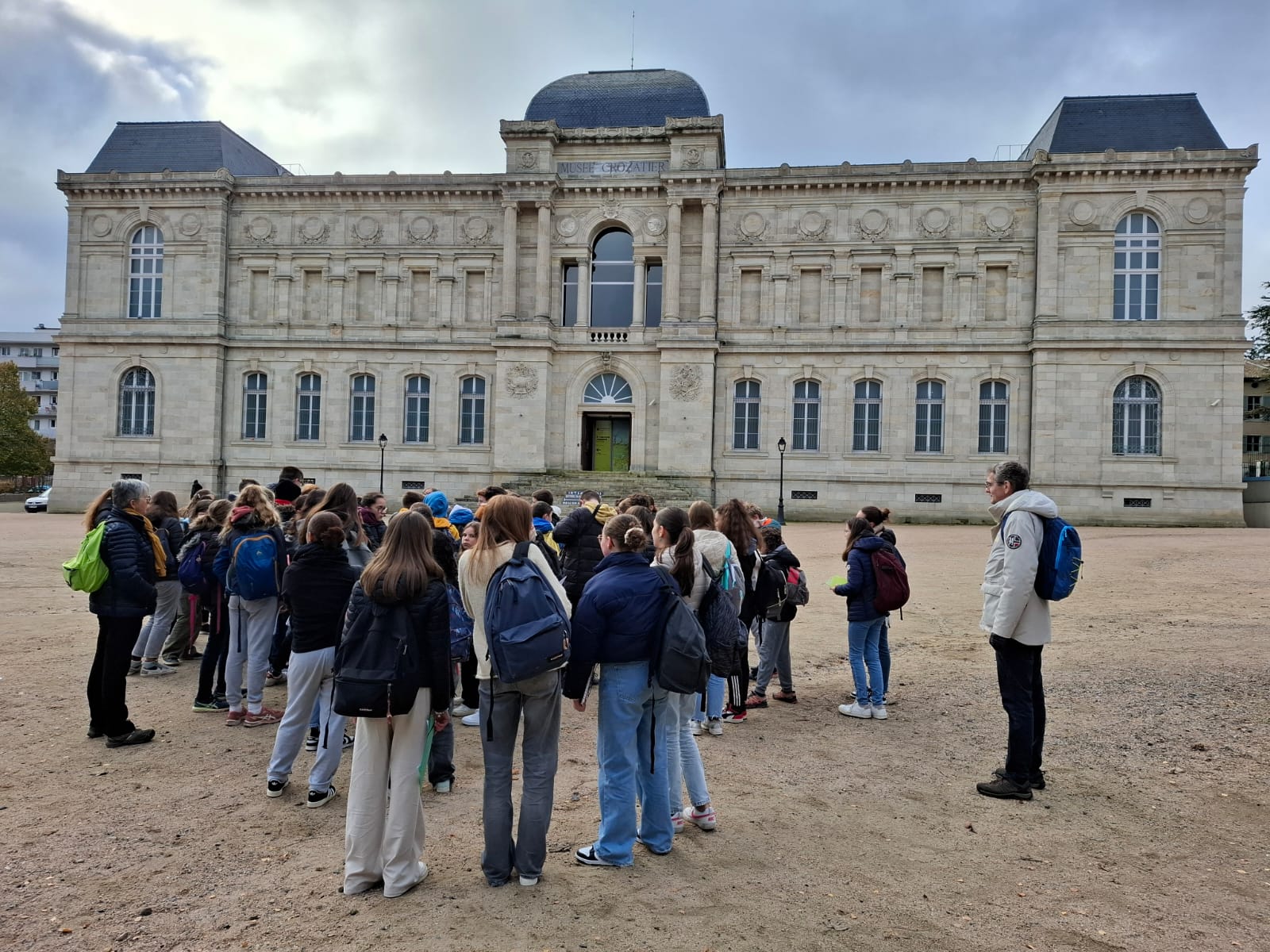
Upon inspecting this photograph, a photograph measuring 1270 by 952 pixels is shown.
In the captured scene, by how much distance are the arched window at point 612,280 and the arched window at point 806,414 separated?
801cm

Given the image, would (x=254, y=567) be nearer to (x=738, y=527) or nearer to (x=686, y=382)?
(x=738, y=527)

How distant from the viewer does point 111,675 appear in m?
6.46

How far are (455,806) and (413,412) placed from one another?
101 feet

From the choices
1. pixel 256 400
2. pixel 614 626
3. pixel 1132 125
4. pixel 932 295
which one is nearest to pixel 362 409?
pixel 256 400

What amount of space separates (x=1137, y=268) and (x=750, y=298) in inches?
592

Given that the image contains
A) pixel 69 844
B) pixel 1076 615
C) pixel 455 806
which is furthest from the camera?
pixel 1076 615

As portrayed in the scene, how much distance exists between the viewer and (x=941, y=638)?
36.1 feet

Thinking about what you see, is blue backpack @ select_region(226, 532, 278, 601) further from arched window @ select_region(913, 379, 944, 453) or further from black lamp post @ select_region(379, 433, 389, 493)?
arched window @ select_region(913, 379, 944, 453)

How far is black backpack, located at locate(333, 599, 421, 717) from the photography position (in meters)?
4.13

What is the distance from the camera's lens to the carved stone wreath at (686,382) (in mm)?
32469

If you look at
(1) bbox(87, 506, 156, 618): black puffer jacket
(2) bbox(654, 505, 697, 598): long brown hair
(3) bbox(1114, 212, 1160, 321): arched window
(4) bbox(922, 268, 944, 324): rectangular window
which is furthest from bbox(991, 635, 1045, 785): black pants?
(3) bbox(1114, 212, 1160, 321): arched window

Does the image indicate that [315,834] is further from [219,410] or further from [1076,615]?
[219,410]

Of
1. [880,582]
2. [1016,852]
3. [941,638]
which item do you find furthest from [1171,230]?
[1016,852]

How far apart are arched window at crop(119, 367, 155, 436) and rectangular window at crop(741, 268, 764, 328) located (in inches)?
1043
